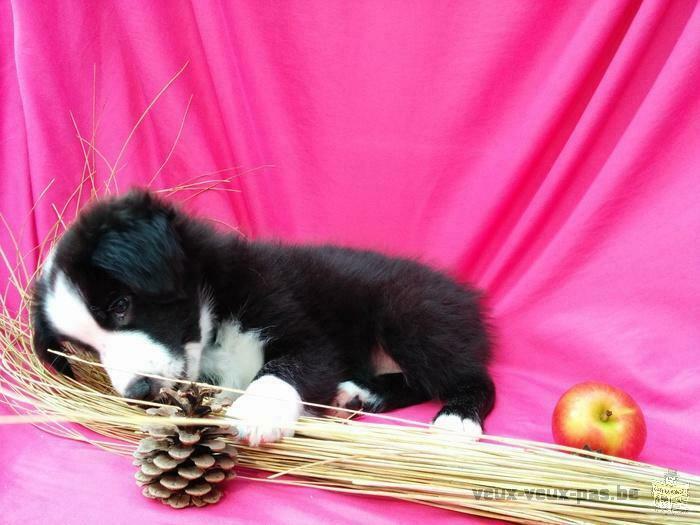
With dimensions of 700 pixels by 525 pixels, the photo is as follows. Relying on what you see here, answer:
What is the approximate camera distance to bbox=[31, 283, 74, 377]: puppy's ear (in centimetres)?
202

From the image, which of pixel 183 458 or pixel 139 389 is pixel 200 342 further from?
pixel 183 458

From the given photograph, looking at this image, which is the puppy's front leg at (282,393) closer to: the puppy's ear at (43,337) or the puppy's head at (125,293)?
the puppy's head at (125,293)

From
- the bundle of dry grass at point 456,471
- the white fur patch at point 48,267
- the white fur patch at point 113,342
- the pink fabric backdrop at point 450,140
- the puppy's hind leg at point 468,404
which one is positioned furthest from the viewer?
the pink fabric backdrop at point 450,140

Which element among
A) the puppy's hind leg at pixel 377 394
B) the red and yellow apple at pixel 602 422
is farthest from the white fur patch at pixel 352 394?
the red and yellow apple at pixel 602 422

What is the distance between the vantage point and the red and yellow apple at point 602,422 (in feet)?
5.99

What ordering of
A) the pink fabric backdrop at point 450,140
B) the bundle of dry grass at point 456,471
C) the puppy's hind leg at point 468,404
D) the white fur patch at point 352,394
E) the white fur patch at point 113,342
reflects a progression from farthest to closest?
1. the pink fabric backdrop at point 450,140
2. the white fur patch at point 352,394
3. the puppy's hind leg at point 468,404
4. the white fur patch at point 113,342
5. the bundle of dry grass at point 456,471

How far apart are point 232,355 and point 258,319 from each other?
5.6 inches

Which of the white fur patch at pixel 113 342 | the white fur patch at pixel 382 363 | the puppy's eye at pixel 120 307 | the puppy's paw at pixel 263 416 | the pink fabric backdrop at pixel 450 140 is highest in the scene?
the pink fabric backdrop at pixel 450 140

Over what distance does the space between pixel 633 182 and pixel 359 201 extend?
3.69ft

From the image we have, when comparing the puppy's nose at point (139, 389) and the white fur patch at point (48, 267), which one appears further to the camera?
the white fur patch at point (48, 267)

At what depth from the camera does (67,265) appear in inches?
74.0

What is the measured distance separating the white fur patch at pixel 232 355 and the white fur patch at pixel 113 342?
1.01 ft

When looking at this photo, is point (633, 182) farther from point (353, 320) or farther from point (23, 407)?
point (23, 407)

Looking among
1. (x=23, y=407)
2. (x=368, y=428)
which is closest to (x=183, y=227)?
(x=23, y=407)
